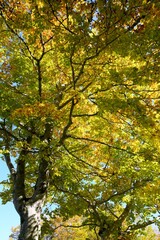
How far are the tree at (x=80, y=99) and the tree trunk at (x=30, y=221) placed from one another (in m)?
0.03

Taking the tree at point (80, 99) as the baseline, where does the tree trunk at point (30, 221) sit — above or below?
below

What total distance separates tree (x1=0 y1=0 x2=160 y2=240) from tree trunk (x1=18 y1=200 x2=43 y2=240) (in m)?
0.03

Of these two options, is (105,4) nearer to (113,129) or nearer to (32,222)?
(113,129)

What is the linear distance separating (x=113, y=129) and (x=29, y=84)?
3.27m

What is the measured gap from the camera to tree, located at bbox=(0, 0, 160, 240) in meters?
5.64

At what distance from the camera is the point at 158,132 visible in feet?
22.9

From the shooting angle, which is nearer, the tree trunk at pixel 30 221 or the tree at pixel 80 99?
the tree at pixel 80 99

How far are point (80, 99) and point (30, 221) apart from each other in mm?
3912

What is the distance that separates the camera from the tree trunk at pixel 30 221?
25.3 ft

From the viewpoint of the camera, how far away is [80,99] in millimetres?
7184

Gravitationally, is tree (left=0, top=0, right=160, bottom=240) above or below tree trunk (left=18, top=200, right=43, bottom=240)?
above

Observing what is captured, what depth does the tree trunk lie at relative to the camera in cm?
771

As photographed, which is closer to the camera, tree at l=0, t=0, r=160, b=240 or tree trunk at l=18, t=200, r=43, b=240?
tree at l=0, t=0, r=160, b=240

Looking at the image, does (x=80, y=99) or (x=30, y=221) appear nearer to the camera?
(x=80, y=99)
